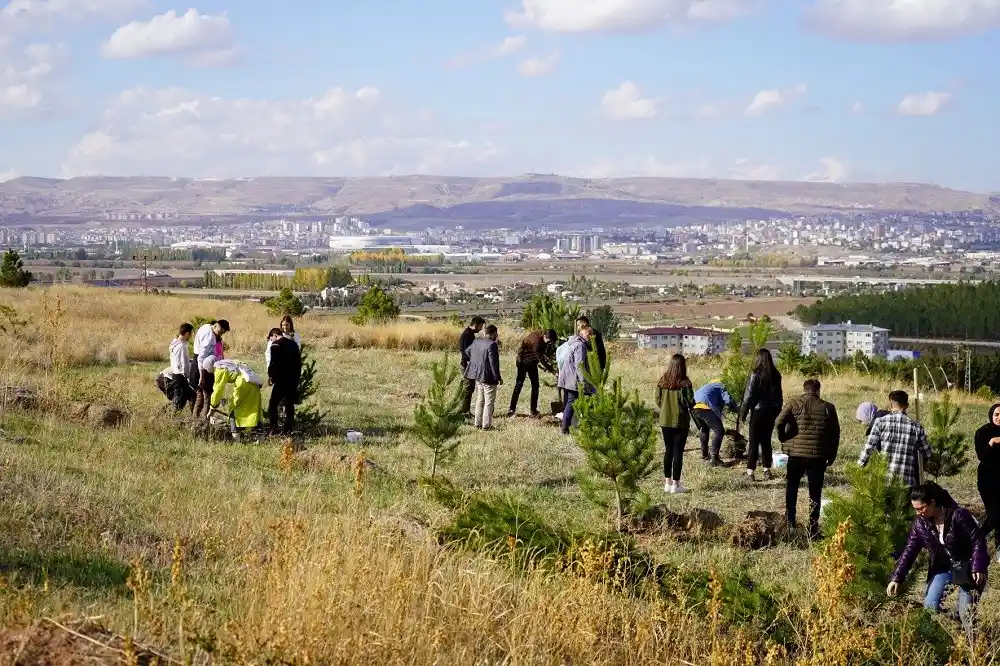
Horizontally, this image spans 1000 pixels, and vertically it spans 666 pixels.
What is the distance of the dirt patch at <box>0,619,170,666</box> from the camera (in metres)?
4.13

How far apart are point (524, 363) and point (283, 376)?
3.88 m

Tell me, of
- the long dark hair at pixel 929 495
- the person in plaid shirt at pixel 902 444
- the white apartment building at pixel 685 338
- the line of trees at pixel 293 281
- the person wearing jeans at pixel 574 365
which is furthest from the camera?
the line of trees at pixel 293 281

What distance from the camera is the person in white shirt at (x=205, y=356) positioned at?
13422 millimetres

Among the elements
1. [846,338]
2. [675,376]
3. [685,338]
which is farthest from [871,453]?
[846,338]

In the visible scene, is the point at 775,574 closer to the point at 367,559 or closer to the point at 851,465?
the point at 851,465

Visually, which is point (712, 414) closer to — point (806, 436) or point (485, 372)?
point (485, 372)

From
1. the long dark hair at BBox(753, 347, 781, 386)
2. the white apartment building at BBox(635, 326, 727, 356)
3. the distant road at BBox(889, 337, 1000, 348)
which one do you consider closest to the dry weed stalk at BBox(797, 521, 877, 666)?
the long dark hair at BBox(753, 347, 781, 386)

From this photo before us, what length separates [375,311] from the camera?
37625 millimetres

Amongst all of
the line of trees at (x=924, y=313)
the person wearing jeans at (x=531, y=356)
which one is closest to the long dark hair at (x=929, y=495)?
the person wearing jeans at (x=531, y=356)

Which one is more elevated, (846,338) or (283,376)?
(283,376)

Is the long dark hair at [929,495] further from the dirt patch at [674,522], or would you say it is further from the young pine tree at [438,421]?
the young pine tree at [438,421]

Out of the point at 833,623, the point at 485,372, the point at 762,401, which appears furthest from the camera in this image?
the point at 485,372

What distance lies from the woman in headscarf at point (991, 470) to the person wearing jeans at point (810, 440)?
123 centimetres

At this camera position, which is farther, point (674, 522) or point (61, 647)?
point (674, 522)
